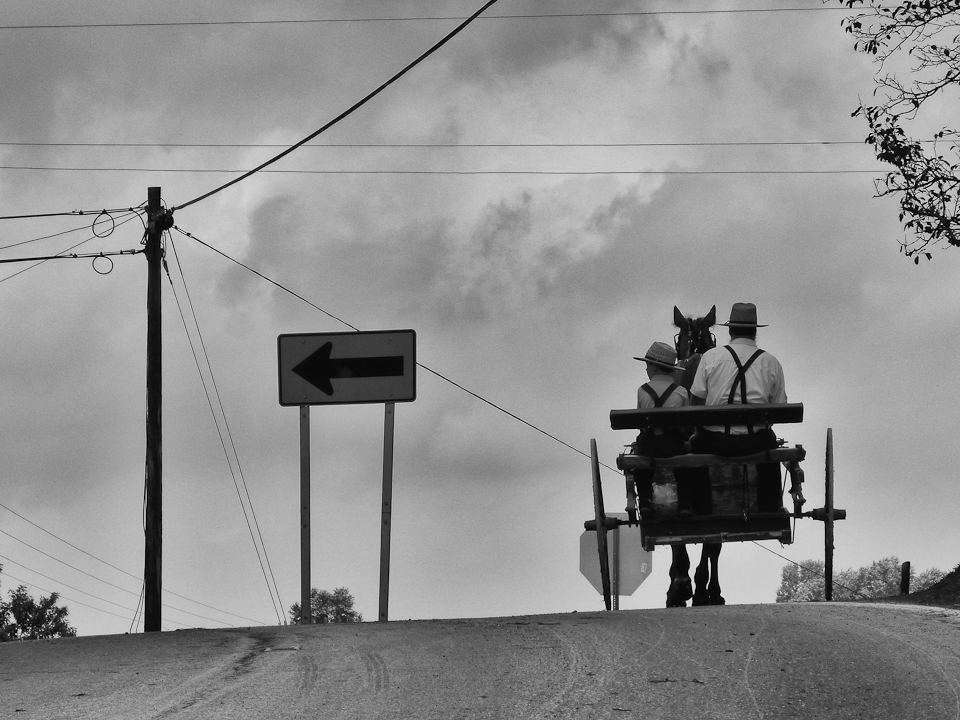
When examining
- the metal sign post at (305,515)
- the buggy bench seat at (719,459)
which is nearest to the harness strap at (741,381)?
the buggy bench seat at (719,459)

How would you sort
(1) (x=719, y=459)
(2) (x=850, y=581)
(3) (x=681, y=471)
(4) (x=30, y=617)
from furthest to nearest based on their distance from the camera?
(2) (x=850, y=581) → (4) (x=30, y=617) → (3) (x=681, y=471) → (1) (x=719, y=459)

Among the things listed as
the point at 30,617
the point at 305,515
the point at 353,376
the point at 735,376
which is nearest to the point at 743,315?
the point at 735,376

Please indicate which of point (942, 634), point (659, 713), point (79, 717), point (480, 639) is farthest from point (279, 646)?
point (942, 634)

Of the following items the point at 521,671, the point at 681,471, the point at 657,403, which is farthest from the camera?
the point at 657,403

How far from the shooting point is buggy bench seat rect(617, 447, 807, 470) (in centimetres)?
1365

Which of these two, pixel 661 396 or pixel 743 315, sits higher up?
pixel 743 315

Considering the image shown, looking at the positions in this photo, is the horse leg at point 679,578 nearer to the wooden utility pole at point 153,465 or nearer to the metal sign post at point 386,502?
the metal sign post at point 386,502

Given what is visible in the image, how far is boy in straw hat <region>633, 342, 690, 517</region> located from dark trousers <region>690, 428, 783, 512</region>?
0.21 meters

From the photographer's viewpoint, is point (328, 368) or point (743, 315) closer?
point (328, 368)

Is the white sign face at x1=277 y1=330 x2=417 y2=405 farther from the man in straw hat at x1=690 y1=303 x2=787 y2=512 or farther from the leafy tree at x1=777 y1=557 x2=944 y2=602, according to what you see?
the leafy tree at x1=777 y1=557 x2=944 y2=602

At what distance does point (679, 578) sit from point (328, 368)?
157 inches

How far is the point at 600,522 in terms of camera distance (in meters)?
14.9

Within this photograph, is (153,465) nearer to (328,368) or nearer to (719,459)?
(328,368)

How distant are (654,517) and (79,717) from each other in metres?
7.97
